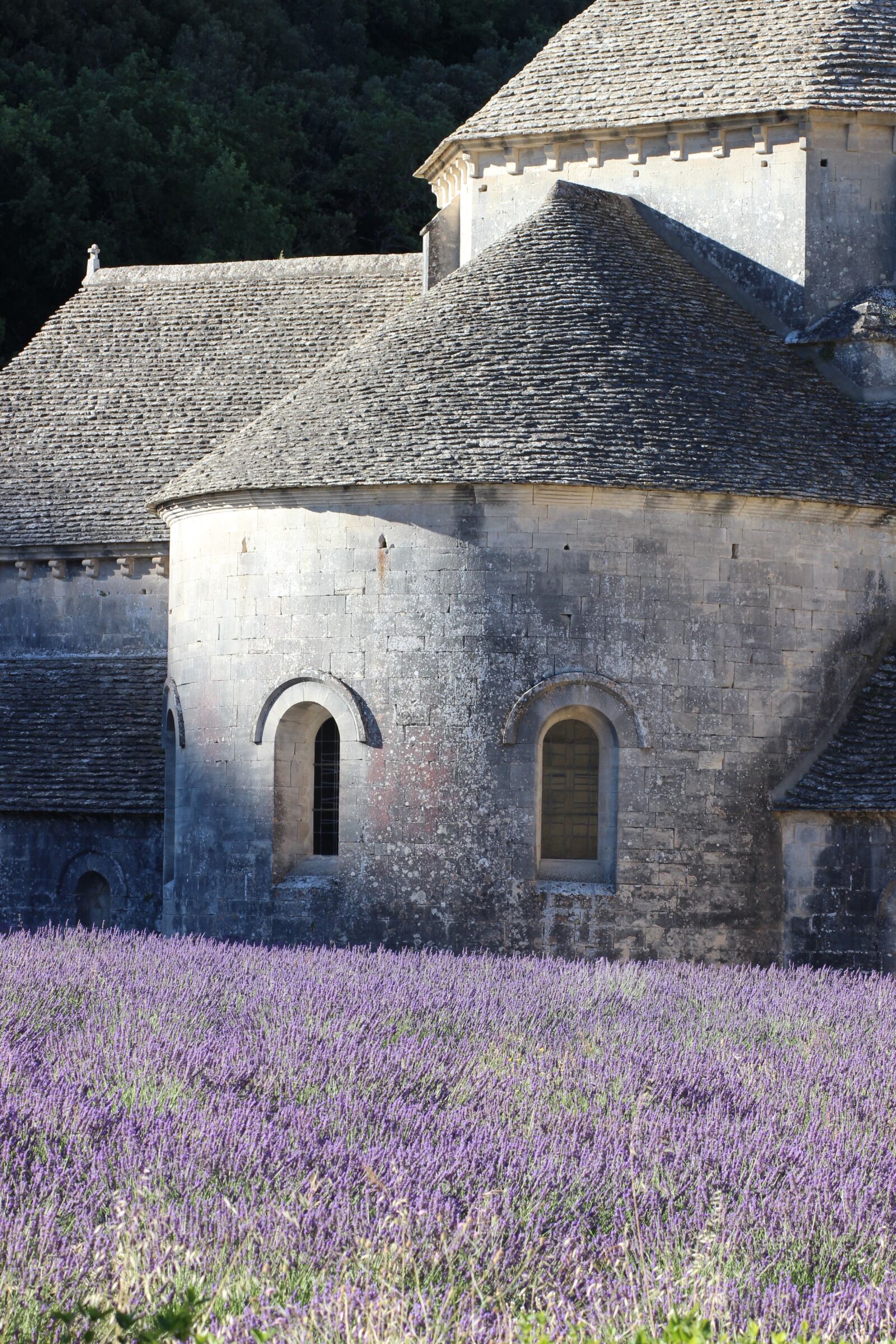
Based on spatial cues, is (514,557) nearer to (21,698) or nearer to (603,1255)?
(21,698)

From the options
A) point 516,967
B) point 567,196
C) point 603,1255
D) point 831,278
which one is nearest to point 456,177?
point 567,196

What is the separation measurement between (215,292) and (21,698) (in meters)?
7.30

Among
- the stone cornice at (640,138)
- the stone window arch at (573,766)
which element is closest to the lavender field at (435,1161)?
the stone window arch at (573,766)

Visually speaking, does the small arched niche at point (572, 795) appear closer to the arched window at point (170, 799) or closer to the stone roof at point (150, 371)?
the arched window at point (170, 799)

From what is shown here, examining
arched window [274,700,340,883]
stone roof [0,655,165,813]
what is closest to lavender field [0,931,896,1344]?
arched window [274,700,340,883]

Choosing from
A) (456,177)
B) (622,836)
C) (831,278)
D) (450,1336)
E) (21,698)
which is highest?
(456,177)

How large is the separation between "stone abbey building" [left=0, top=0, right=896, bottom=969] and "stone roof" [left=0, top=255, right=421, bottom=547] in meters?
3.04

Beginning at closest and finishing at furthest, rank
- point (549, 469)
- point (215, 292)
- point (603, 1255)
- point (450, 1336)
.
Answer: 1. point (450, 1336)
2. point (603, 1255)
3. point (549, 469)
4. point (215, 292)

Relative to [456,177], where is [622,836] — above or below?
below

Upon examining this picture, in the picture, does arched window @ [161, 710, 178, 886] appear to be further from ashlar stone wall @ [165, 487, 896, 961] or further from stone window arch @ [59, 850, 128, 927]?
ashlar stone wall @ [165, 487, 896, 961]

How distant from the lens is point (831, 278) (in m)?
20.7

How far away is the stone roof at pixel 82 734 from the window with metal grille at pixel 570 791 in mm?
5021

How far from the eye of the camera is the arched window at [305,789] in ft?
58.6

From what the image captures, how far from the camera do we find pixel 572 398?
17.4 m
